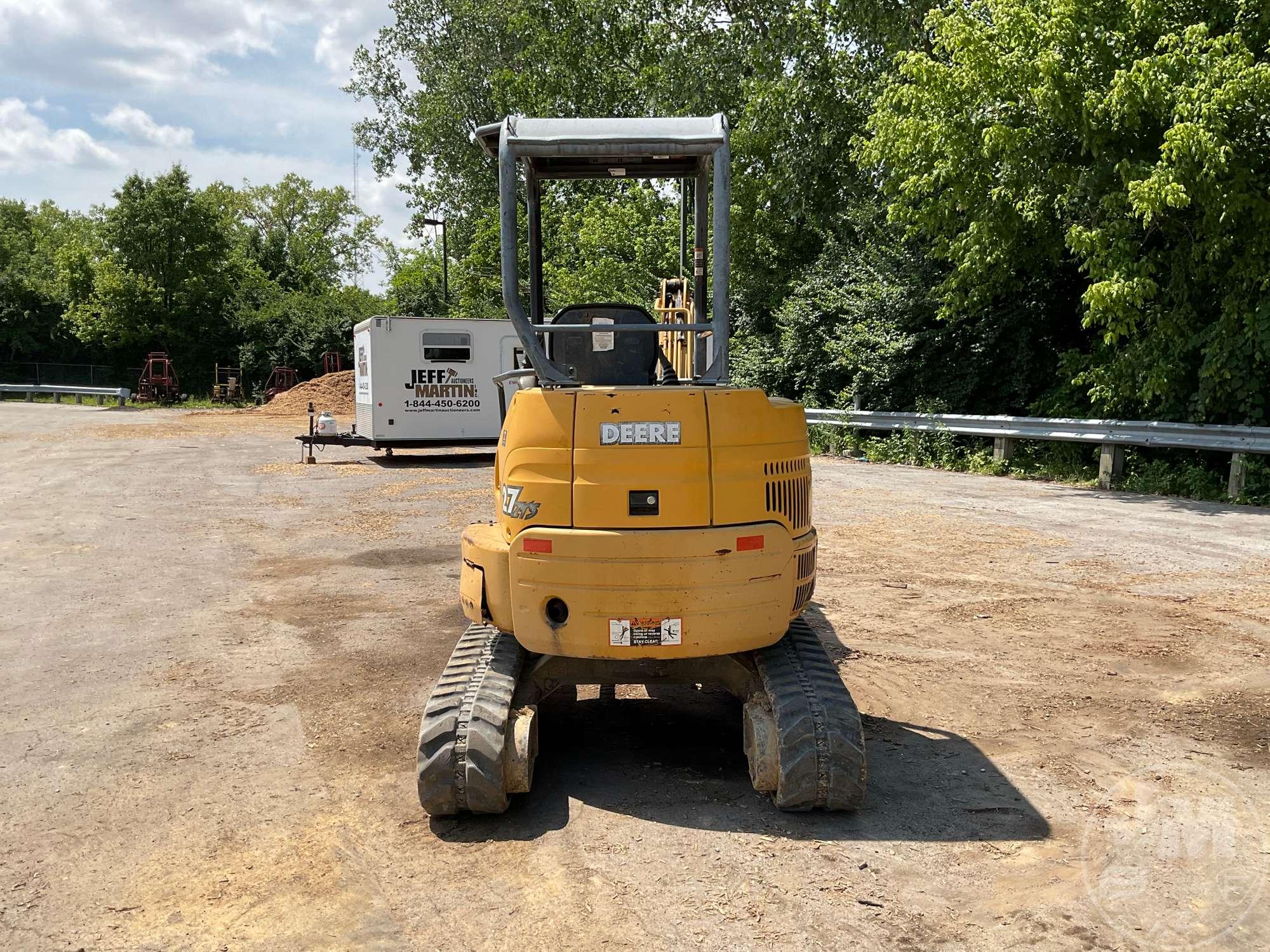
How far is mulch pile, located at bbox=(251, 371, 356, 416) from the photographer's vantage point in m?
39.9

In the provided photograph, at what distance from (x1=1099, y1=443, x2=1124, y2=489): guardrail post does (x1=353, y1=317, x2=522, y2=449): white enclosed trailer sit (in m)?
11.0

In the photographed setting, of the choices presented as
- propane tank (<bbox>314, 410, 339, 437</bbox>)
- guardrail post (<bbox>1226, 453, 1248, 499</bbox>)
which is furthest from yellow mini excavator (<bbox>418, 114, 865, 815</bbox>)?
propane tank (<bbox>314, 410, 339, 437</bbox>)

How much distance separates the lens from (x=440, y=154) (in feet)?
150

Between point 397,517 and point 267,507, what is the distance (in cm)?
209

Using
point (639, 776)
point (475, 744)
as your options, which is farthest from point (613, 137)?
point (639, 776)

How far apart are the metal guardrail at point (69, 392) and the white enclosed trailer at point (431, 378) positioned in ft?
86.2

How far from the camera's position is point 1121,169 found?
531 inches

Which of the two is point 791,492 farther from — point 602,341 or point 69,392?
point 69,392

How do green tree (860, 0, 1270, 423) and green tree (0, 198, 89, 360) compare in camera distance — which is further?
green tree (0, 198, 89, 360)

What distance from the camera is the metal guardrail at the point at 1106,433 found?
1387 centimetres

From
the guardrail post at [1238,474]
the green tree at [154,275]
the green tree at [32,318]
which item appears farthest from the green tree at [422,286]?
the guardrail post at [1238,474]

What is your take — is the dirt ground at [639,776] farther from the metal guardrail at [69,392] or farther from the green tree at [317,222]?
the green tree at [317,222]

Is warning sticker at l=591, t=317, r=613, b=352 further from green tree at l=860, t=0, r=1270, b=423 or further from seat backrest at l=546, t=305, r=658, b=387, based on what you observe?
green tree at l=860, t=0, r=1270, b=423

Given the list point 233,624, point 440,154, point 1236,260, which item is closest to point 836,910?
point 233,624
